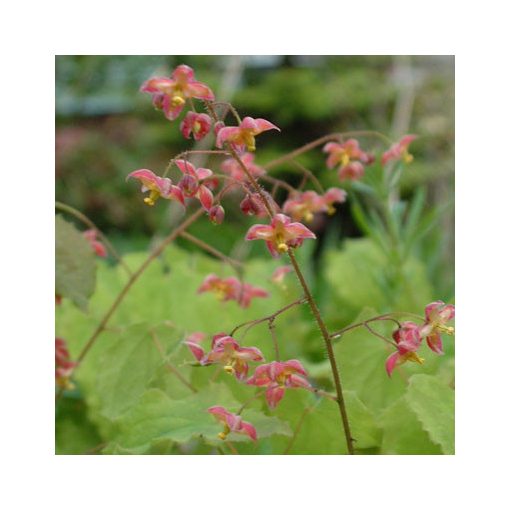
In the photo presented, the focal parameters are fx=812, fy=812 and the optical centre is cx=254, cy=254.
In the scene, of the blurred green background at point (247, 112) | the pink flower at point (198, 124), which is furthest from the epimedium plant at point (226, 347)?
the blurred green background at point (247, 112)

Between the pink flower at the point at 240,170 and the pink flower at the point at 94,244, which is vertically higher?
the pink flower at the point at 240,170

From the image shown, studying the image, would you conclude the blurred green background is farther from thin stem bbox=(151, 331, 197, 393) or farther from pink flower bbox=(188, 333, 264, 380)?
pink flower bbox=(188, 333, 264, 380)

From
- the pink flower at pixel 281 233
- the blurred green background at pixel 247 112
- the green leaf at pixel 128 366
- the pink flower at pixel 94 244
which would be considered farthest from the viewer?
the blurred green background at pixel 247 112

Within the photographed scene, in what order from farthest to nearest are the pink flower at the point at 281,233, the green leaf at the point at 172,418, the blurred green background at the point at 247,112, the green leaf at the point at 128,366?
the blurred green background at the point at 247,112, the green leaf at the point at 128,366, the green leaf at the point at 172,418, the pink flower at the point at 281,233

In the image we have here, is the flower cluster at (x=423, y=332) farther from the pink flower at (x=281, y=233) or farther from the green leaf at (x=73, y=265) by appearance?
the green leaf at (x=73, y=265)

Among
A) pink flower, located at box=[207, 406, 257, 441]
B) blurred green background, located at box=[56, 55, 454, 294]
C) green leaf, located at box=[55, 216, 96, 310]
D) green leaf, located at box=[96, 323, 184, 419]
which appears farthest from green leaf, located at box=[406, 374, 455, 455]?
blurred green background, located at box=[56, 55, 454, 294]
